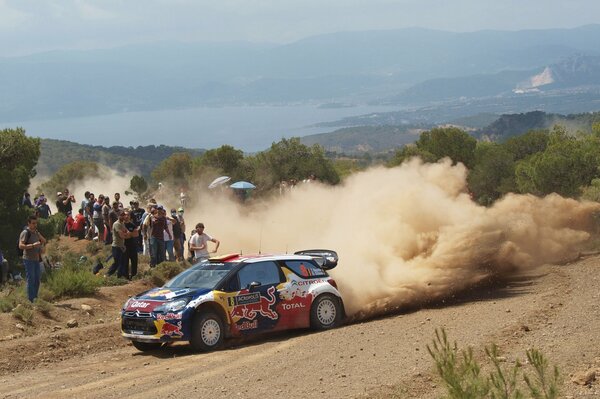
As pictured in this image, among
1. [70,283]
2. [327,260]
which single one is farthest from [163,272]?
[327,260]

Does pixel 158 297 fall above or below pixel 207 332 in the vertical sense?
above

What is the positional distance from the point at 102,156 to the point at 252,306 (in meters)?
121

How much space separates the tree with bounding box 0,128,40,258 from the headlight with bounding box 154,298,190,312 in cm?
1458

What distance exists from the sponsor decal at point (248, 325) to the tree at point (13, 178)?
14660 mm

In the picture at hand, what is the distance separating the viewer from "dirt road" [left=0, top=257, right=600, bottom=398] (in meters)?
11.4

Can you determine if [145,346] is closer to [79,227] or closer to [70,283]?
[70,283]

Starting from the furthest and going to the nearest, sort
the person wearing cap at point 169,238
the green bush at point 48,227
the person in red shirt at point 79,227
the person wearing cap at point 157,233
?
the person in red shirt at point 79,227 → the green bush at point 48,227 → the person wearing cap at point 169,238 → the person wearing cap at point 157,233

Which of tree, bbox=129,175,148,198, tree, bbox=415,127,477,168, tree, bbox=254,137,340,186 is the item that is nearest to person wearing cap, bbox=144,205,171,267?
tree, bbox=254,137,340,186

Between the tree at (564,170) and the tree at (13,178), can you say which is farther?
the tree at (564,170)

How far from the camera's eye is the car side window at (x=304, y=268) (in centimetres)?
1620

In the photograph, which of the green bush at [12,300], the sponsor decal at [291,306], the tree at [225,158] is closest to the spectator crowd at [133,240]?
the green bush at [12,300]

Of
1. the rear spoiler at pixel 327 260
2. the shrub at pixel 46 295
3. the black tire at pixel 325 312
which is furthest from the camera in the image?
the shrub at pixel 46 295

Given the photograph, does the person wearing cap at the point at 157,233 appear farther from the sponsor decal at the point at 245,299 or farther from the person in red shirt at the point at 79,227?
the person in red shirt at the point at 79,227

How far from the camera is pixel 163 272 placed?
71.7ft
